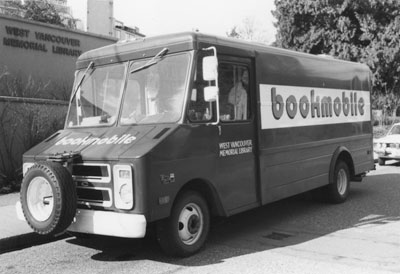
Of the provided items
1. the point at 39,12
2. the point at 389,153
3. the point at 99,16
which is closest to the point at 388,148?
the point at 389,153

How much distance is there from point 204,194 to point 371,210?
12.8 ft

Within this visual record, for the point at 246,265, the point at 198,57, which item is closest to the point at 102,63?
the point at 198,57

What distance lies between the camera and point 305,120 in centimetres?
802

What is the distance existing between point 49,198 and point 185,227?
164 cm

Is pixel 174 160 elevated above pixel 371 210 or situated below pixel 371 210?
above

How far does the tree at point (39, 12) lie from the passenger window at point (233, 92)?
20.7 m

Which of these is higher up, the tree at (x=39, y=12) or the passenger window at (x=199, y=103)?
the tree at (x=39, y=12)

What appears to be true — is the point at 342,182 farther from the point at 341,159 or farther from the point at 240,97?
the point at 240,97

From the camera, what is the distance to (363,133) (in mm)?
10141

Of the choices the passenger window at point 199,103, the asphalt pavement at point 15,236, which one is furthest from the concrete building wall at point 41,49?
the passenger window at point 199,103

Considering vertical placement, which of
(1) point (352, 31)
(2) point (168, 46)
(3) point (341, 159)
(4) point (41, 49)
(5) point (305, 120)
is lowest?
(3) point (341, 159)

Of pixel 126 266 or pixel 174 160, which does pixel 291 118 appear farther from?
pixel 126 266

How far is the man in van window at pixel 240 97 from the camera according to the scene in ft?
21.2

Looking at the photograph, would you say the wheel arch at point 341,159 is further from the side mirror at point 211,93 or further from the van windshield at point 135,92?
the van windshield at point 135,92
